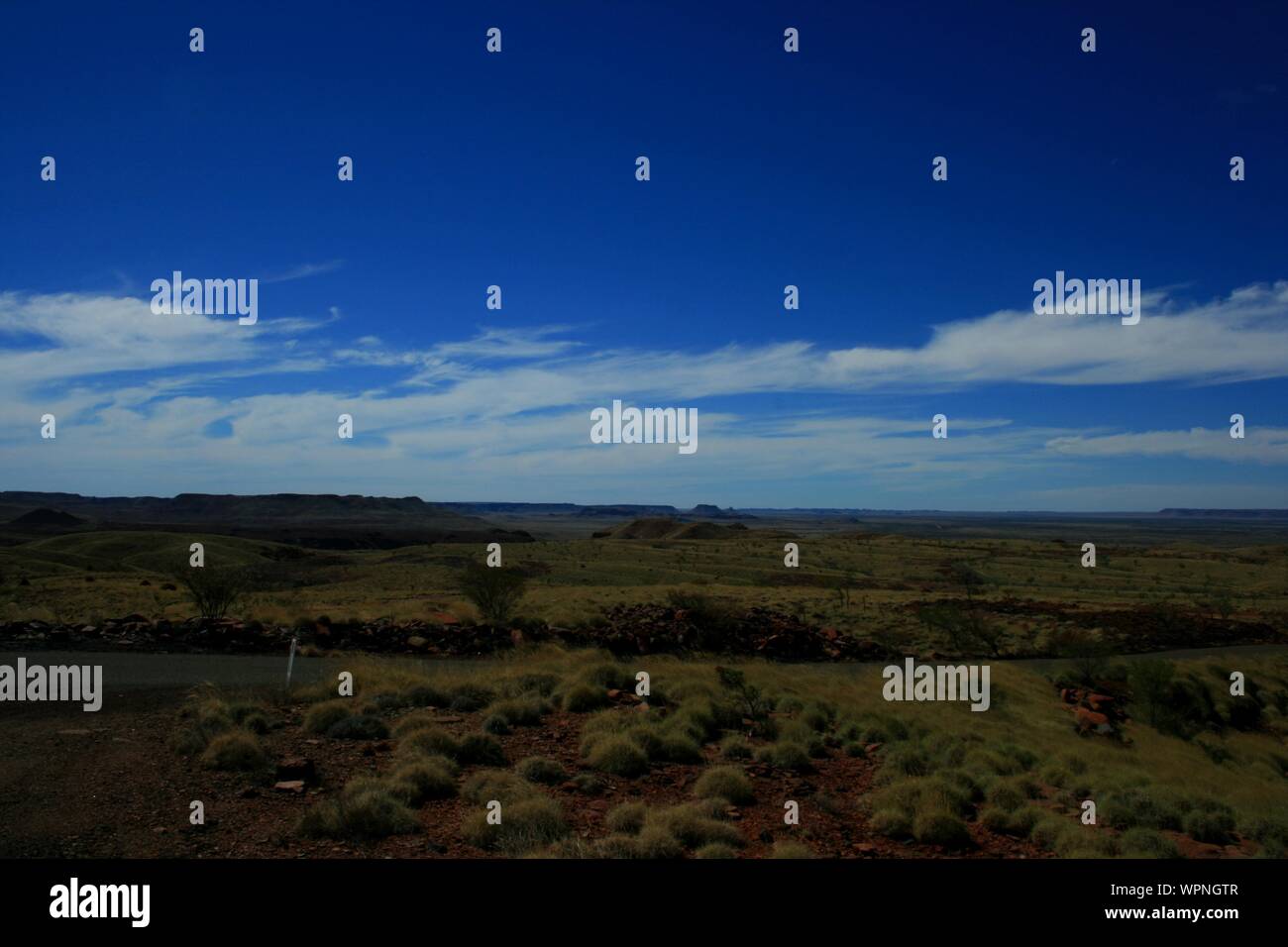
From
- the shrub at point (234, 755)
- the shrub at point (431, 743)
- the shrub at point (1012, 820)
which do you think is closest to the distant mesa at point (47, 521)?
the shrub at point (234, 755)

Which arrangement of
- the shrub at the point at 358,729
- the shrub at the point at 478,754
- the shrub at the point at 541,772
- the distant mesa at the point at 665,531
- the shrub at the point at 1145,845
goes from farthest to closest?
the distant mesa at the point at 665,531
the shrub at the point at 358,729
the shrub at the point at 478,754
the shrub at the point at 541,772
the shrub at the point at 1145,845

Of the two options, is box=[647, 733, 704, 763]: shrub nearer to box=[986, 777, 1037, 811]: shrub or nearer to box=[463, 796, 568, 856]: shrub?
box=[463, 796, 568, 856]: shrub

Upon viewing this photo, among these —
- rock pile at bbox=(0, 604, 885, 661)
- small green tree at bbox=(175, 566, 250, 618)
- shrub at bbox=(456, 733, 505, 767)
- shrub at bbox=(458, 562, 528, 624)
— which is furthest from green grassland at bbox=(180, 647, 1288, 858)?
small green tree at bbox=(175, 566, 250, 618)

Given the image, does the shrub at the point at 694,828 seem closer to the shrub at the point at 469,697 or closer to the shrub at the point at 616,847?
the shrub at the point at 616,847

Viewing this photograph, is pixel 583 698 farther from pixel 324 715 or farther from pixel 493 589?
pixel 493 589

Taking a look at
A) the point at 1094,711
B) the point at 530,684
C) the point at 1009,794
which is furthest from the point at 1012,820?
the point at 1094,711

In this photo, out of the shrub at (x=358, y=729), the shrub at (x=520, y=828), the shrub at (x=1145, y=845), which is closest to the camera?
the shrub at (x=520, y=828)
